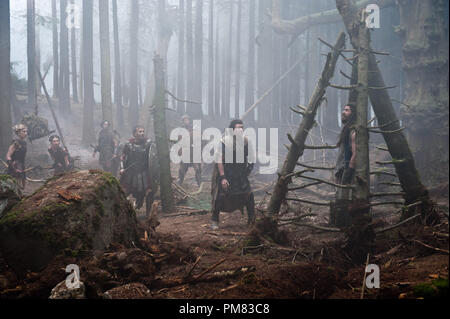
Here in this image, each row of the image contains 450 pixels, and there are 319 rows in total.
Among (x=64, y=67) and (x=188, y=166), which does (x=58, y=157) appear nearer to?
(x=188, y=166)

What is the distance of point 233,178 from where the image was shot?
7012 mm

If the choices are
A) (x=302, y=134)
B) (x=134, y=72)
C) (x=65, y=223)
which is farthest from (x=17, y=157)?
(x=134, y=72)

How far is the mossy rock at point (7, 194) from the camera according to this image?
4.65 meters

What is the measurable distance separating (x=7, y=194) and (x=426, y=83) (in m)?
5.39

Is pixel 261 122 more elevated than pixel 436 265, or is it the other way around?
pixel 261 122

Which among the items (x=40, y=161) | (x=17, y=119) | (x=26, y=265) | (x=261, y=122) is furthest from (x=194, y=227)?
(x=261, y=122)

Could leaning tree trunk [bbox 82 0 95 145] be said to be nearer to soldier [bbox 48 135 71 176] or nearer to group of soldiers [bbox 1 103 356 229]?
group of soldiers [bbox 1 103 356 229]

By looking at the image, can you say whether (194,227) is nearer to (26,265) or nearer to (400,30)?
(26,265)

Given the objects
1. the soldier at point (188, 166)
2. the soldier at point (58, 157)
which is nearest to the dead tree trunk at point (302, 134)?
the soldier at point (188, 166)

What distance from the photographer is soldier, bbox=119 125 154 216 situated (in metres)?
8.23

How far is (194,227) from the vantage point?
7.19 meters

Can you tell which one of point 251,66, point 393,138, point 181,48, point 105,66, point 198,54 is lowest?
point 393,138

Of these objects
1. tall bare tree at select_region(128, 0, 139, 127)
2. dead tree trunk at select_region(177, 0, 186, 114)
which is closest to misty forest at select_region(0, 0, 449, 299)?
tall bare tree at select_region(128, 0, 139, 127)

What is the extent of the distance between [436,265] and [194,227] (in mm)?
4634
